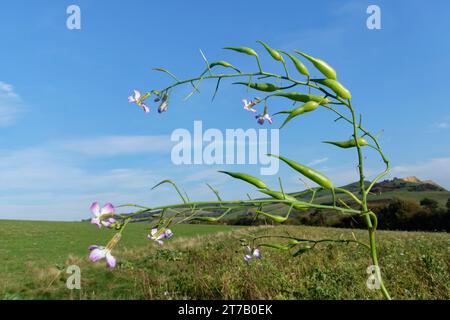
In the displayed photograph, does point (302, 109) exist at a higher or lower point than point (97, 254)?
higher

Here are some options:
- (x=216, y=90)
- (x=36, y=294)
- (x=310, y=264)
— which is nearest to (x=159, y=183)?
(x=216, y=90)

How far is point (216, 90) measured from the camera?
1427 mm

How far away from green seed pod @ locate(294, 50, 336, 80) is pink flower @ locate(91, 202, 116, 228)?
79 cm

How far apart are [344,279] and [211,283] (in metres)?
1.81

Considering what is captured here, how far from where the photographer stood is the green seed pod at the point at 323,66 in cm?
131

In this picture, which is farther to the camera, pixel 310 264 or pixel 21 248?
pixel 21 248

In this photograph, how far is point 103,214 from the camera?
47.6 inches

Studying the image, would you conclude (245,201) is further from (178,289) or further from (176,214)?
(178,289)

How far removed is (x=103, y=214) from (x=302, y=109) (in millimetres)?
676

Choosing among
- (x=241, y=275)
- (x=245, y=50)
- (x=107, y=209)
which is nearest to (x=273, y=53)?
(x=245, y=50)

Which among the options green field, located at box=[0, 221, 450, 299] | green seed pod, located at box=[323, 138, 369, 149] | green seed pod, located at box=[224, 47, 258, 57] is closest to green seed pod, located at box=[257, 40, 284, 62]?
green seed pod, located at box=[224, 47, 258, 57]

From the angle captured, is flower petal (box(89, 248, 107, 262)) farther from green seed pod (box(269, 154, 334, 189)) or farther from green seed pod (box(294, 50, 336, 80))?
green seed pod (box(294, 50, 336, 80))

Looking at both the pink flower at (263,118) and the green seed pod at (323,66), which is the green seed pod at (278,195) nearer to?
the green seed pod at (323,66)

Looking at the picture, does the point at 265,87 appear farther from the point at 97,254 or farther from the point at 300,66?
the point at 97,254
